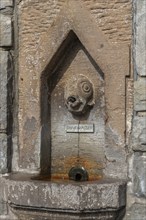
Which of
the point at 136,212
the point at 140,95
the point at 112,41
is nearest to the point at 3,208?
the point at 136,212

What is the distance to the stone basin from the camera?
3881mm

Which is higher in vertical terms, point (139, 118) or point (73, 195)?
point (139, 118)

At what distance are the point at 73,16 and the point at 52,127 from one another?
0.89 m

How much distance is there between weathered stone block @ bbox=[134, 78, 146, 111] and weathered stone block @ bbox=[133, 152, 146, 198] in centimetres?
32

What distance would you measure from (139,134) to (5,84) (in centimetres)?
118

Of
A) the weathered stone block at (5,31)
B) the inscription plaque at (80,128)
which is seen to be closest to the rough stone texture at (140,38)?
the inscription plaque at (80,128)

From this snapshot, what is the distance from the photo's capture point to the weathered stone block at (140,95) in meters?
3.92

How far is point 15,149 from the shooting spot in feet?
15.0

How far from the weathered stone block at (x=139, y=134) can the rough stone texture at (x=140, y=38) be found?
316mm

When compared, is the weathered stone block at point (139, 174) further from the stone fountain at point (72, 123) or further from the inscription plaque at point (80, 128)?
the inscription plaque at point (80, 128)

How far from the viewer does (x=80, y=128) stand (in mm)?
4504

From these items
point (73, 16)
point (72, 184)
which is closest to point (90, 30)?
point (73, 16)

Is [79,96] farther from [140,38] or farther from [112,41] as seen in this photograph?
[140,38]

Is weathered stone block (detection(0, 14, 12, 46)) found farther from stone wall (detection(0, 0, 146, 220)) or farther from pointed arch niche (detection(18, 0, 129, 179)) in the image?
pointed arch niche (detection(18, 0, 129, 179))
